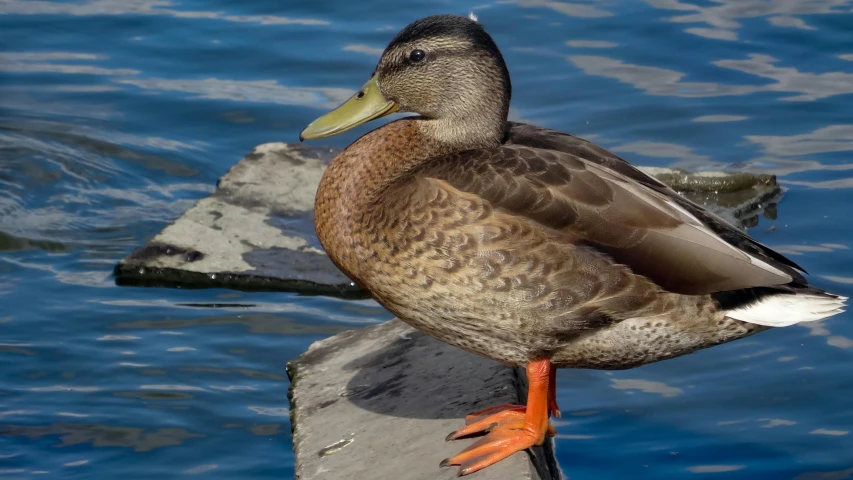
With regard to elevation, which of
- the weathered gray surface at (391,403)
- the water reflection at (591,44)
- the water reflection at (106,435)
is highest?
the water reflection at (591,44)

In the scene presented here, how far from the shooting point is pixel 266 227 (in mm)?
6859

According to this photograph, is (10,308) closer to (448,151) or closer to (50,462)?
(50,462)

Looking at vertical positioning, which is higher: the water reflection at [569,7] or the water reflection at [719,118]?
the water reflection at [569,7]

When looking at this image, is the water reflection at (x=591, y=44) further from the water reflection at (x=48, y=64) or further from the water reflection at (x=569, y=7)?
the water reflection at (x=48, y=64)

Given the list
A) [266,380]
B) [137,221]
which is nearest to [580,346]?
[266,380]

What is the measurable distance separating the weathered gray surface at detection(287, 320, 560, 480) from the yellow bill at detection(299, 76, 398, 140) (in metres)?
1.10

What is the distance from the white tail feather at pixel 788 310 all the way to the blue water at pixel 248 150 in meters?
1.16

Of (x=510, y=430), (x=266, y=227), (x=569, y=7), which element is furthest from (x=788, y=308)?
(x=569, y=7)

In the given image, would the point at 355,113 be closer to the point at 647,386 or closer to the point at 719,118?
the point at 647,386

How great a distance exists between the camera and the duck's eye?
4484 mm

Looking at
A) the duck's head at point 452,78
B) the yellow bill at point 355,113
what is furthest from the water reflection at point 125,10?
the duck's head at point 452,78

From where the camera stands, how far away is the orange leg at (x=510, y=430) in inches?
168

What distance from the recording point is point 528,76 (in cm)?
897

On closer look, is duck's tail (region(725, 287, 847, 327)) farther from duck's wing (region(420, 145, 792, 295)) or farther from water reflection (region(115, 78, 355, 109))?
water reflection (region(115, 78, 355, 109))
